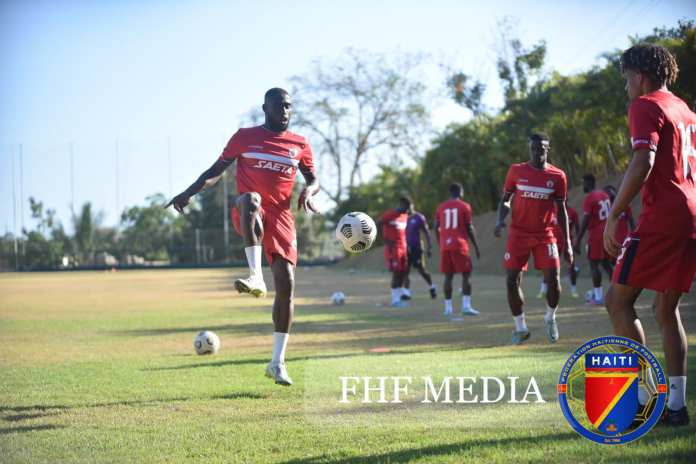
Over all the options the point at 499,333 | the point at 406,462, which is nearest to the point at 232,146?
the point at 406,462

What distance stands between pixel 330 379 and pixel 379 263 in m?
42.5

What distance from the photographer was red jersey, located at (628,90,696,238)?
4559 mm

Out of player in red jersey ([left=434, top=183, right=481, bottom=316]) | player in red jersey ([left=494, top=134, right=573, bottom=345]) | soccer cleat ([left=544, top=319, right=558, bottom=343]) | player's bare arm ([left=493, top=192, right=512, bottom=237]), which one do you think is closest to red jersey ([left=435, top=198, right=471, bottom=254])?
player in red jersey ([left=434, top=183, right=481, bottom=316])

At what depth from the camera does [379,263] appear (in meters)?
49.6

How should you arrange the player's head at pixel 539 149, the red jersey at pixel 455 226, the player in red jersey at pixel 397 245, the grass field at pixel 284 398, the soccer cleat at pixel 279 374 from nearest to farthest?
the grass field at pixel 284 398, the soccer cleat at pixel 279 374, the player's head at pixel 539 149, the red jersey at pixel 455 226, the player in red jersey at pixel 397 245

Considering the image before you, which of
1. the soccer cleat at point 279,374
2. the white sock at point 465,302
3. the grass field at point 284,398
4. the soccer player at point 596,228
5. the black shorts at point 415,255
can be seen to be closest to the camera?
the grass field at point 284,398

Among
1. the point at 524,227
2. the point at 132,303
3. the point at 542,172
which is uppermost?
the point at 542,172

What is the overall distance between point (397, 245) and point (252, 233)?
11257 mm

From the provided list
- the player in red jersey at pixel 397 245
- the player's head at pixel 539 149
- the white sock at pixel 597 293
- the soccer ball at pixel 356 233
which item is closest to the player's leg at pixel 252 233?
the soccer ball at pixel 356 233

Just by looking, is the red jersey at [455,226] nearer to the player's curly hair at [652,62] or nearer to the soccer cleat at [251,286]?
the soccer cleat at [251,286]

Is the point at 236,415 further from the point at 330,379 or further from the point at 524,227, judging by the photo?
the point at 524,227

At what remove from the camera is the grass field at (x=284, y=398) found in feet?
14.6

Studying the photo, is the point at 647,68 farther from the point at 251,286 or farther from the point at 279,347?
the point at 279,347

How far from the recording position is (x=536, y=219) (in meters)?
9.32
